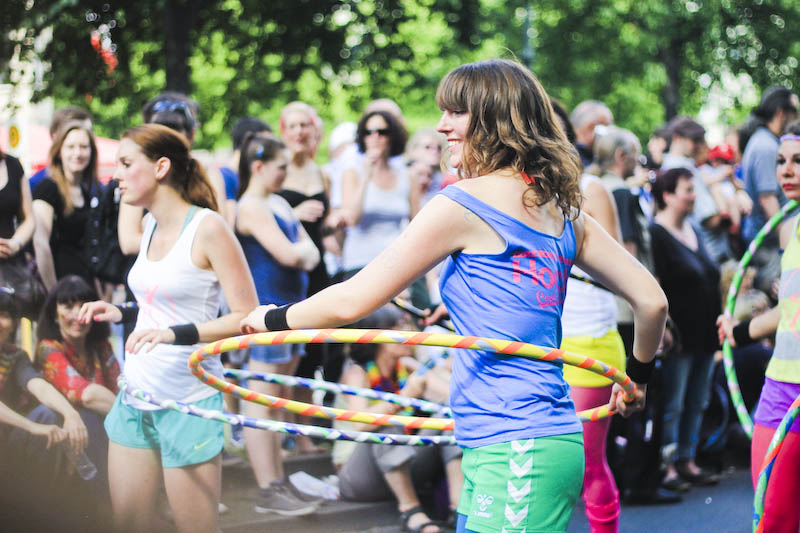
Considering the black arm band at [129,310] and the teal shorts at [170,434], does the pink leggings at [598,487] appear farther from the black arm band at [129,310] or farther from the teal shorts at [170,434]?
the black arm band at [129,310]

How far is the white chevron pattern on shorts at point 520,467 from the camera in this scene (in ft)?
9.15

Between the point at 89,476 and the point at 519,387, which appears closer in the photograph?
the point at 519,387

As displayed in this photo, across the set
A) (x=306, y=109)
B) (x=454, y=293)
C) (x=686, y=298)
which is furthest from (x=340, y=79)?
(x=454, y=293)

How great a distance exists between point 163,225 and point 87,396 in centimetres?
132

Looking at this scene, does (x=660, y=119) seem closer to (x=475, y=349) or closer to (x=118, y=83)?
(x=118, y=83)

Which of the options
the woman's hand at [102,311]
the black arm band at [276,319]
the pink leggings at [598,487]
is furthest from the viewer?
the pink leggings at [598,487]

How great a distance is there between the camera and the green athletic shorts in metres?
2.79

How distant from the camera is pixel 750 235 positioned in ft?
28.7

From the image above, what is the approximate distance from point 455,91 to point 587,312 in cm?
252

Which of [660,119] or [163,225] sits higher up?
[660,119]

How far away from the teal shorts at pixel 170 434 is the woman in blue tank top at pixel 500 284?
51.2 inches

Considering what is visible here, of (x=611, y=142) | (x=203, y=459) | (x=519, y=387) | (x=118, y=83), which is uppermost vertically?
(x=118, y=83)

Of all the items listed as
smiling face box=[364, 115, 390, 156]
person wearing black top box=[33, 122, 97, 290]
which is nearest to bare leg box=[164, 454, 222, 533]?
person wearing black top box=[33, 122, 97, 290]

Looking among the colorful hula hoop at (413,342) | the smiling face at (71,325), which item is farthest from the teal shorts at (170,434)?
the smiling face at (71,325)
